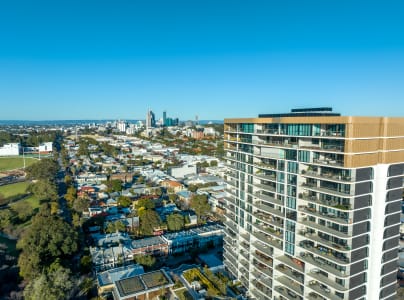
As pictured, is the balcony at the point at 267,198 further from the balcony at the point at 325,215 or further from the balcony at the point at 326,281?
the balcony at the point at 326,281

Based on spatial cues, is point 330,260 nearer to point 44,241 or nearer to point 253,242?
point 253,242

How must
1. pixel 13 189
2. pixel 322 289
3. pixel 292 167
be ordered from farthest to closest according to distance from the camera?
1. pixel 13 189
2. pixel 292 167
3. pixel 322 289

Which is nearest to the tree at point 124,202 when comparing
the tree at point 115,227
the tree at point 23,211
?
the tree at point 115,227

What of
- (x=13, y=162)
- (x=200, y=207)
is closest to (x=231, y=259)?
(x=200, y=207)

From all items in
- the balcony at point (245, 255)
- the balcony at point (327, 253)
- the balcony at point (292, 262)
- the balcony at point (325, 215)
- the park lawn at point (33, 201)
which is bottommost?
the park lawn at point (33, 201)

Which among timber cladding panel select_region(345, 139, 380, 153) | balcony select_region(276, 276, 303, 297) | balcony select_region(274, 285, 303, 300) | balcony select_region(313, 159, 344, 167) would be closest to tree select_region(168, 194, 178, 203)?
balcony select_region(274, 285, 303, 300)

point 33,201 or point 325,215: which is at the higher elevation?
point 325,215

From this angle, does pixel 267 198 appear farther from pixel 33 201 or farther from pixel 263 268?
pixel 33 201
